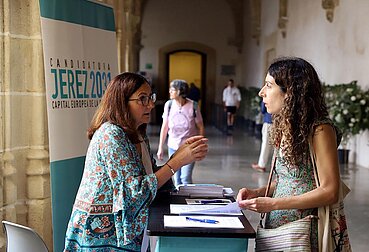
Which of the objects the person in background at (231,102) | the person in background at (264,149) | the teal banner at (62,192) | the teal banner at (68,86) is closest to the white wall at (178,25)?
the person in background at (231,102)

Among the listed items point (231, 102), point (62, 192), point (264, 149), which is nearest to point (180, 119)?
point (62, 192)

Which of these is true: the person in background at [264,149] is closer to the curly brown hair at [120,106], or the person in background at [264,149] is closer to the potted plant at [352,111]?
the potted plant at [352,111]

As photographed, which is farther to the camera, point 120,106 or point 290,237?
point 120,106

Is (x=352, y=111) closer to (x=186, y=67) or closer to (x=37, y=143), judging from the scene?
(x=37, y=143)

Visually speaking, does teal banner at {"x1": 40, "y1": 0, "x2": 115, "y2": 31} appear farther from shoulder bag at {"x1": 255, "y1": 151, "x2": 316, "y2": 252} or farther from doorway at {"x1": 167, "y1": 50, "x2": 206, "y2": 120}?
doorway at {"x1": 167, "y1": 50, "x2": 206, "y2": 120}

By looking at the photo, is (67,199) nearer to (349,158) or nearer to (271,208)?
(271,208)

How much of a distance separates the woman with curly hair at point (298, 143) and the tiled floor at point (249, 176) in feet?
7.81

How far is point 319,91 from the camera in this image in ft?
6.90

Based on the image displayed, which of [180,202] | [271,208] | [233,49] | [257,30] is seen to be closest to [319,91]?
[271,208]

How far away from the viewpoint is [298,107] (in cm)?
208

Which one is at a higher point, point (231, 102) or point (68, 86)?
point (68, 86)

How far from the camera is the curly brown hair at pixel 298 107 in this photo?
6.77 feet

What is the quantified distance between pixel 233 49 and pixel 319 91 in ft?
67.4

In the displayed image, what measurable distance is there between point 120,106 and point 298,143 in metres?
0.66
